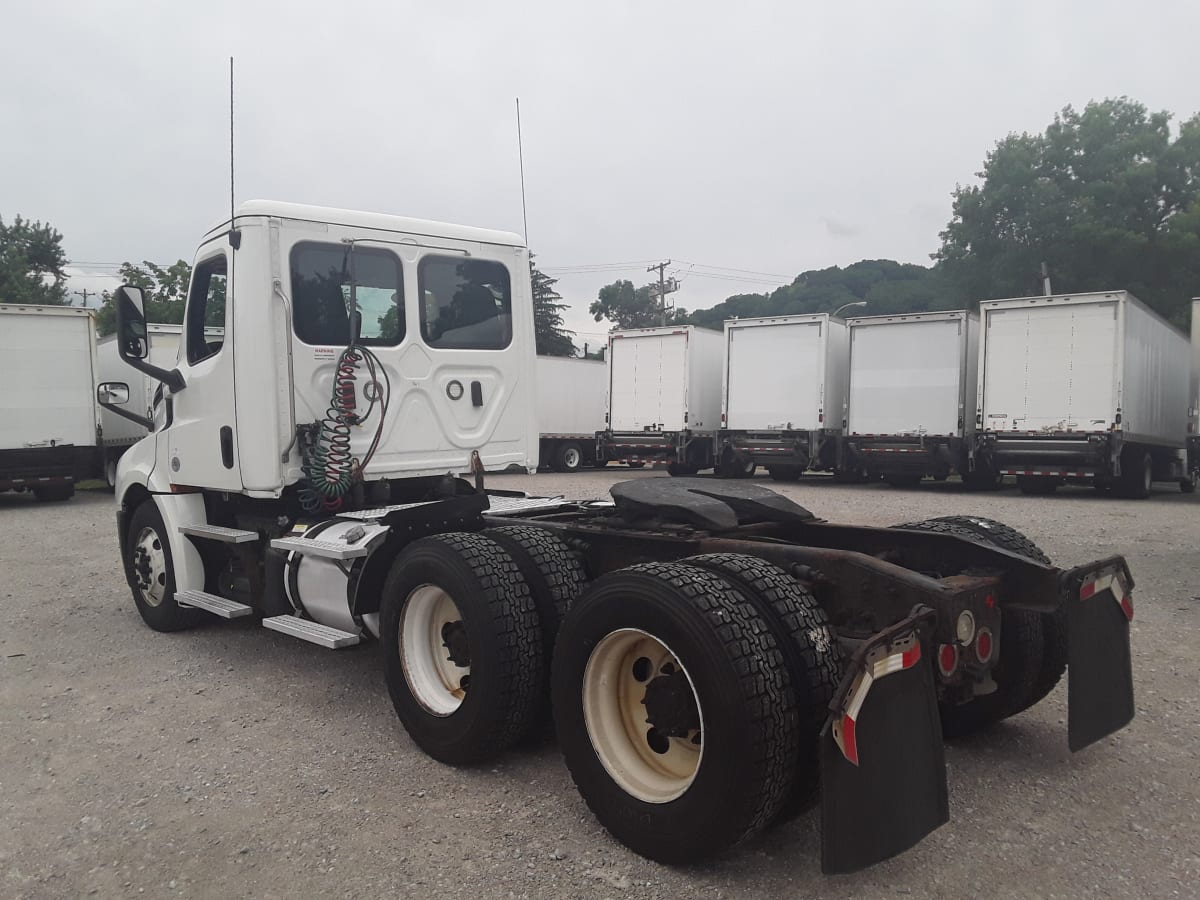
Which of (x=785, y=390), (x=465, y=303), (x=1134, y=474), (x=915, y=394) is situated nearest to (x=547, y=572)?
(x=465, y=303)

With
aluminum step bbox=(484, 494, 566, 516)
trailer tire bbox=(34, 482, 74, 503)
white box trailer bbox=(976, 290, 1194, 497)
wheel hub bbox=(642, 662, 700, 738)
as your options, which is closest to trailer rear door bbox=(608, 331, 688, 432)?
white box trailer bbox=(976, 290, 1194, 497)

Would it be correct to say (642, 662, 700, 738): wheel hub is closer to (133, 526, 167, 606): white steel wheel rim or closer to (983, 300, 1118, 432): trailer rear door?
(133, 526, 167, 606): white steel wheel rim

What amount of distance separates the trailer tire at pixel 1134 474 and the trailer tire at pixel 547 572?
1567cm

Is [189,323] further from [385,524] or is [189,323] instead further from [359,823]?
[359,823]

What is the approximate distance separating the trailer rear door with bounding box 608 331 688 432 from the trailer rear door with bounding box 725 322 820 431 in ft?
4.49

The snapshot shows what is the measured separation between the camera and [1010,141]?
40.7 meters

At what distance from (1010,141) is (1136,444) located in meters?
29.3

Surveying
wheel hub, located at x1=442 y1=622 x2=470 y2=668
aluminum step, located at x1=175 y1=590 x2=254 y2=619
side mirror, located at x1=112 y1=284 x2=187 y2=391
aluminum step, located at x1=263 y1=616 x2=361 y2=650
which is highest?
side mirror, located at x1=112 y1=284 x2=187 y2=391

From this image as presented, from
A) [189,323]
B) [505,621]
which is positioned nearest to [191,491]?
[189,323]

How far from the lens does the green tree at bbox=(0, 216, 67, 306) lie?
3903cm

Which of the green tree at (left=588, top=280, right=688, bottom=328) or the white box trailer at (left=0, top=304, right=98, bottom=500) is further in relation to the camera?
the green tree at (left=588, top=280, right=688, bottom=328)

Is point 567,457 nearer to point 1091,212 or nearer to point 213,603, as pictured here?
point 213,603

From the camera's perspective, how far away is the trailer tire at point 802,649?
2857mm

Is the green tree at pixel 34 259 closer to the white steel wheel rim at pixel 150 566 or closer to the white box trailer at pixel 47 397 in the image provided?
the white box trailer at pixel 47 397
